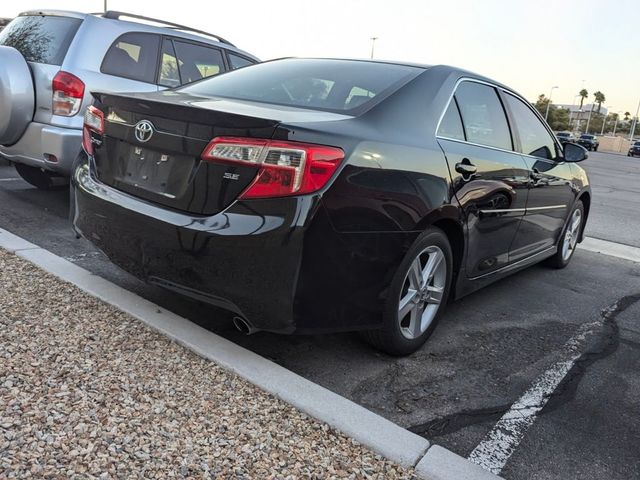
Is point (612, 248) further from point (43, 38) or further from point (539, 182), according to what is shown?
point (43, 38)

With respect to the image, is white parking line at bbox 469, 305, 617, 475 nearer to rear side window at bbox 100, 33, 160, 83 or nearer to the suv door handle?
the suv door handle

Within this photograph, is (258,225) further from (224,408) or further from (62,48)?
(62,48)

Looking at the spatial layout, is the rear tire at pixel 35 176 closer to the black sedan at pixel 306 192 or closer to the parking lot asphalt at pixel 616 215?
the black sedan at pixel 306 192

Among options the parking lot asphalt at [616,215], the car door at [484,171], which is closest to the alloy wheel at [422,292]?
the car door at [484,171]

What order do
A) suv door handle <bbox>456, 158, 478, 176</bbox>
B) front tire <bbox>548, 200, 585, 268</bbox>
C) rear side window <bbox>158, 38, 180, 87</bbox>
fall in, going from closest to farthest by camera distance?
suv door handle <bbox>456, 158, 478, 176</bbox> < front tire <bbox>548, 200, 585, 268</bbox> < rear side window <bbox>158, 38, 180, 87</bbox>

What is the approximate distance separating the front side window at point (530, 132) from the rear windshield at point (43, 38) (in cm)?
373

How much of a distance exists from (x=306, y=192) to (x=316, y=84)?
3.70ft

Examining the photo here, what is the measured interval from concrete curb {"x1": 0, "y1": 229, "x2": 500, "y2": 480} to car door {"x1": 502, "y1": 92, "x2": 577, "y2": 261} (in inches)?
87.8

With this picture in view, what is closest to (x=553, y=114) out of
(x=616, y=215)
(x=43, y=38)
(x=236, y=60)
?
(x=616, y=215)

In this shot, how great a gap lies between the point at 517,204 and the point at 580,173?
185 cm

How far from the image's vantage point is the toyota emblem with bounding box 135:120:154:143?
9.24 ft

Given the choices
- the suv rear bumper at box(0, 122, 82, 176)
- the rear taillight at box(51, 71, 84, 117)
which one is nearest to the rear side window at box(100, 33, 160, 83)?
the rear taillight at box(51, 71, 84, 117)

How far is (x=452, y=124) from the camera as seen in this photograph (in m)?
3.40

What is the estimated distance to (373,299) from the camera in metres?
2.83
